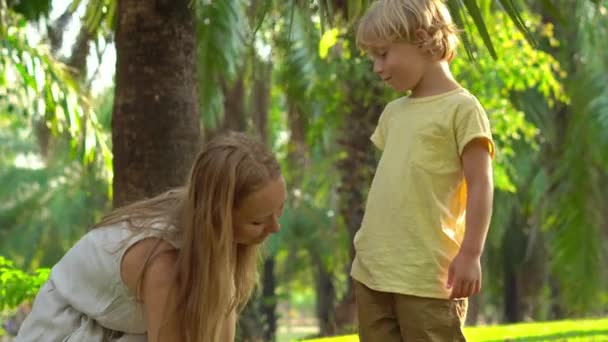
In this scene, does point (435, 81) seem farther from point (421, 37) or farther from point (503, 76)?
point (503, 76)

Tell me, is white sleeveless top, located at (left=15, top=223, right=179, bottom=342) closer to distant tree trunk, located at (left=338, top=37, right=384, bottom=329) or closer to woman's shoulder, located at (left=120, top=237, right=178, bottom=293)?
woman's shoulder, located at (left=120, top=237, right=178, bottom=293)

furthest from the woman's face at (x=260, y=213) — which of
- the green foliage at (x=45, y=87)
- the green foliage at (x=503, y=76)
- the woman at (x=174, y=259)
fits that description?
the green foliage at (x=503, y=76)

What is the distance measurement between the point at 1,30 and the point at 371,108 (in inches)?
229

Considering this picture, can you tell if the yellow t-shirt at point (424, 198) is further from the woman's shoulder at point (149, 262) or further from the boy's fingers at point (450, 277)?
the woman's shoulder at point (149, 262)

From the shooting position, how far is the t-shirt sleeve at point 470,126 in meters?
4.15

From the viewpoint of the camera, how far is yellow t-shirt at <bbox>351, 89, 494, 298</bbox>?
423cm

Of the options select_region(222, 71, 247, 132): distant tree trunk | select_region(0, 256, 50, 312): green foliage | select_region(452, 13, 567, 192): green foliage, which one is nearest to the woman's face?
select_region(0, 256, 50, 312): green foliage

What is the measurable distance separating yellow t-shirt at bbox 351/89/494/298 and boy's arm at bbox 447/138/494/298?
5 cm

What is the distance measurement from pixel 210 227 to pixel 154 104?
262 cm

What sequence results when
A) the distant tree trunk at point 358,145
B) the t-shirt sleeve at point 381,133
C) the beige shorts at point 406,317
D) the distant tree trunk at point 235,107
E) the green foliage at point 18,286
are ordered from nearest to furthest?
the beige shorts at point 406,317
the t-shirt sleeve at point 381,133
the green foliage at point 18,286
the distant tree trunk at point 358,145
the distant tree trunk at point 235,107

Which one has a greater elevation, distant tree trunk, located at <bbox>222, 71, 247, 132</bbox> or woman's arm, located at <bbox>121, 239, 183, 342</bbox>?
distant tree trunk, located at <bbox>222, 71, 247, 132</bbox>

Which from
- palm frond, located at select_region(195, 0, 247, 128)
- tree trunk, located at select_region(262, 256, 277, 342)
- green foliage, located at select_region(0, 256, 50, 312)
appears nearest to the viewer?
green foliage, located at select_region(0, 256, 50, 312)

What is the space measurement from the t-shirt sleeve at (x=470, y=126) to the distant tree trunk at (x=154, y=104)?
2338 millimetres

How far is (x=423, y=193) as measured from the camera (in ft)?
13.9
